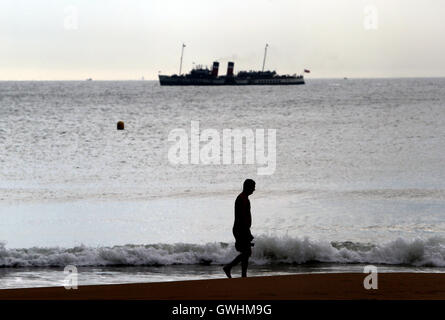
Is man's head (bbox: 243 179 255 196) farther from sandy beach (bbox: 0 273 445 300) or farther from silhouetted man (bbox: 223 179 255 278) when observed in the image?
sandy beach (bbox: 0 273 445 300)

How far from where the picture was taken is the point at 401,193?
29.2m

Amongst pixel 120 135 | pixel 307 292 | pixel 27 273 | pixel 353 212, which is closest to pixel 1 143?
pixel 120 135

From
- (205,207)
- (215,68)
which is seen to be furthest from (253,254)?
(215,68)

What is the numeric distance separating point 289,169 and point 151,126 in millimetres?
31386

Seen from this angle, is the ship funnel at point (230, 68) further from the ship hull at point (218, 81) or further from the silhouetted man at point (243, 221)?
the silhouetted man at point (243, 221)

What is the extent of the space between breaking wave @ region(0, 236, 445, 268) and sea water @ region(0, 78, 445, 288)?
3 cm

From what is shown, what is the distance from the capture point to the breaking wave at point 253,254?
18.6 meters

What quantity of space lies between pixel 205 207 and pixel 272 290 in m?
14.8

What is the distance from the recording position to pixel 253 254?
62.2 ft

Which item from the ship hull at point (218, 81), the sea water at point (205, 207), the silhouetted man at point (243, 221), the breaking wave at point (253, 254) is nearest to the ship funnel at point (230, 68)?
the ship hull at point (218, 81)

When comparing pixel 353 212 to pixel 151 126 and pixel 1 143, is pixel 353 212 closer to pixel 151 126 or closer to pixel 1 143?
pixel 1 143

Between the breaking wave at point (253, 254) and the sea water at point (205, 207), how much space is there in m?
0.03

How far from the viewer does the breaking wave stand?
60.9 feet

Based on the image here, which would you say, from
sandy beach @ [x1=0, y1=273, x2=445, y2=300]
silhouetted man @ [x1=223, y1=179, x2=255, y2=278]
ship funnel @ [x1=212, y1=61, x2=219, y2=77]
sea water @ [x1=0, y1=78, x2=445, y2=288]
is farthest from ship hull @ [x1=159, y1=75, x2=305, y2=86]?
silhouetted man @ [x1=223, y1=179, x2=255, y2=278]
